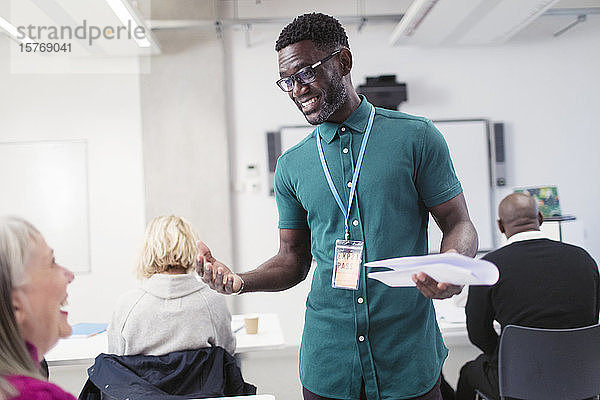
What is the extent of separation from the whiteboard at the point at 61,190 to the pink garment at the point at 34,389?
482 cm

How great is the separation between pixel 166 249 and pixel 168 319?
1.07ft

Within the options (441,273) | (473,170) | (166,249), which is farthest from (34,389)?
(473,170)

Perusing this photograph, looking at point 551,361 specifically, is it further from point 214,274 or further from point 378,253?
point 214,274

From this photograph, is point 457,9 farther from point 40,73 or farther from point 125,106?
point 40,73

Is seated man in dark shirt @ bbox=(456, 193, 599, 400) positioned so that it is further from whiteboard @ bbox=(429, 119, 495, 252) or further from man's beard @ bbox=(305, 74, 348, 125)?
whiteboard @ bbox=(429, 119, 495, 252)

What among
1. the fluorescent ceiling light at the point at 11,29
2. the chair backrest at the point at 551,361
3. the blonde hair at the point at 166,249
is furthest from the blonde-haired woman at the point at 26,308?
the fluorescent ceiling light at the point at 11,29

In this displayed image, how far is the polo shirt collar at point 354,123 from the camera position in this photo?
1.64m

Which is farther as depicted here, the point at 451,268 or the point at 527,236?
the point at 527,236

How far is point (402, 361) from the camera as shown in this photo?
1.53 m

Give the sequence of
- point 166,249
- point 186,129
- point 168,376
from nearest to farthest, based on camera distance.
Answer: point 168,376, point 166,249, point 186,129

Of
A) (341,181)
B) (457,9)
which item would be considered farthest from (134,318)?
(457,9)

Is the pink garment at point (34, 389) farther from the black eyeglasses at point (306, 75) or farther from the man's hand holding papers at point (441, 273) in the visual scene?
the black eyeglasses at point (306, 75)

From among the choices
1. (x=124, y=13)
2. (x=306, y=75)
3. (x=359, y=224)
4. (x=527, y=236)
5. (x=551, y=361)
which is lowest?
(x=551, y=361)

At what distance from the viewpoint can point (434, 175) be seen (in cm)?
157
